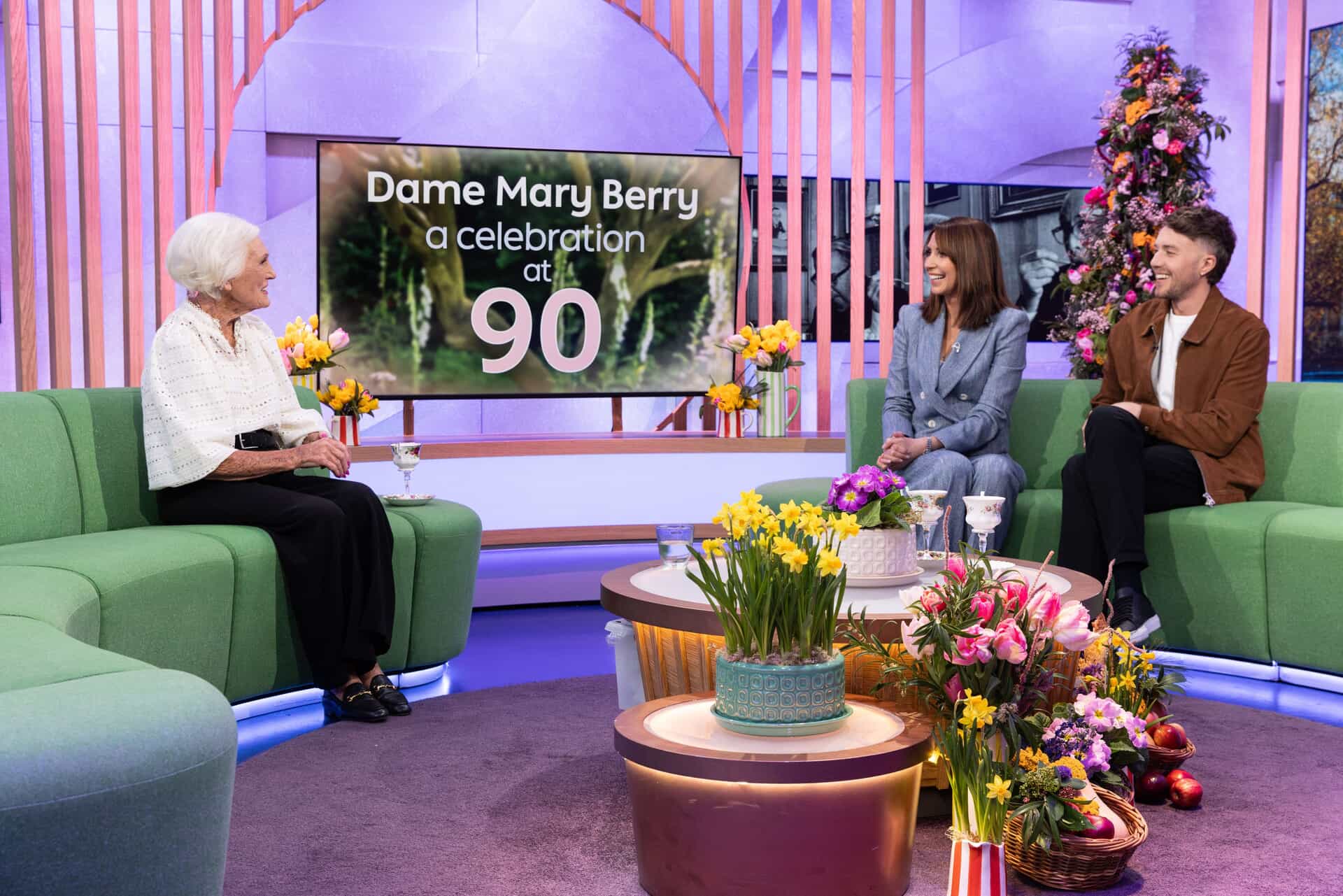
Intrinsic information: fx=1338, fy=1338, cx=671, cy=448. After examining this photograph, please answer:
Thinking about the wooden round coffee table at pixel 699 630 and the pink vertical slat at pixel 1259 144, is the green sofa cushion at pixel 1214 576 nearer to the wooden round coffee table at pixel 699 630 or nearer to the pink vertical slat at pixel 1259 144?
the wooden round coffee table at pixel 699 630

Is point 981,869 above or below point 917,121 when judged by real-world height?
below

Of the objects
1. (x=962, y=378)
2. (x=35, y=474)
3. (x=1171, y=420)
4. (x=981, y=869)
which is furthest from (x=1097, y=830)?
(x=35, y=474)

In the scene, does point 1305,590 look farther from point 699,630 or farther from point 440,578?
point 440,578

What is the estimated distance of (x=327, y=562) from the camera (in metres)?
3.53

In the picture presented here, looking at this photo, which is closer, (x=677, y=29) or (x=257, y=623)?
(x=257, y=623)

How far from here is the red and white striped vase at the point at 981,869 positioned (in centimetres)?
208

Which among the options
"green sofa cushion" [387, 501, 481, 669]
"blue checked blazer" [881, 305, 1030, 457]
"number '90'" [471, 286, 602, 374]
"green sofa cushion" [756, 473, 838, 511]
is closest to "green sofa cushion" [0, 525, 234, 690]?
"green sofa cushion" [387, 501, 481, 669]

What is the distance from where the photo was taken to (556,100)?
7008mm

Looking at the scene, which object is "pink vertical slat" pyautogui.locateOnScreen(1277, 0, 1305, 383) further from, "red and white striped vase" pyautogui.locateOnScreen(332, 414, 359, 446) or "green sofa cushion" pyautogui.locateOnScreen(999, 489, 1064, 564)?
"red and white striped vase" pyautogui.locateOnScreen(332, 414, 359, 446)

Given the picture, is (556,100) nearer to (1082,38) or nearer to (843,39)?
(843,39)

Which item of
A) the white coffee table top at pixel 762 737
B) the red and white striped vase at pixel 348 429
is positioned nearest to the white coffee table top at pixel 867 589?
the white coffee table top at pixel 762 737

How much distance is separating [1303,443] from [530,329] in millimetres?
2838

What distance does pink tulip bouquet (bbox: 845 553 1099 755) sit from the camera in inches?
89.5

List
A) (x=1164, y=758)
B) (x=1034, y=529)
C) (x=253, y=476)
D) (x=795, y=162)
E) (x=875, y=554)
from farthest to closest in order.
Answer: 1. (x=795, y=162)
2. (x=1034, y=529)
3. (x=253, y=476)
4. (x=875, y=554)
5. (x=1164, y=758)
